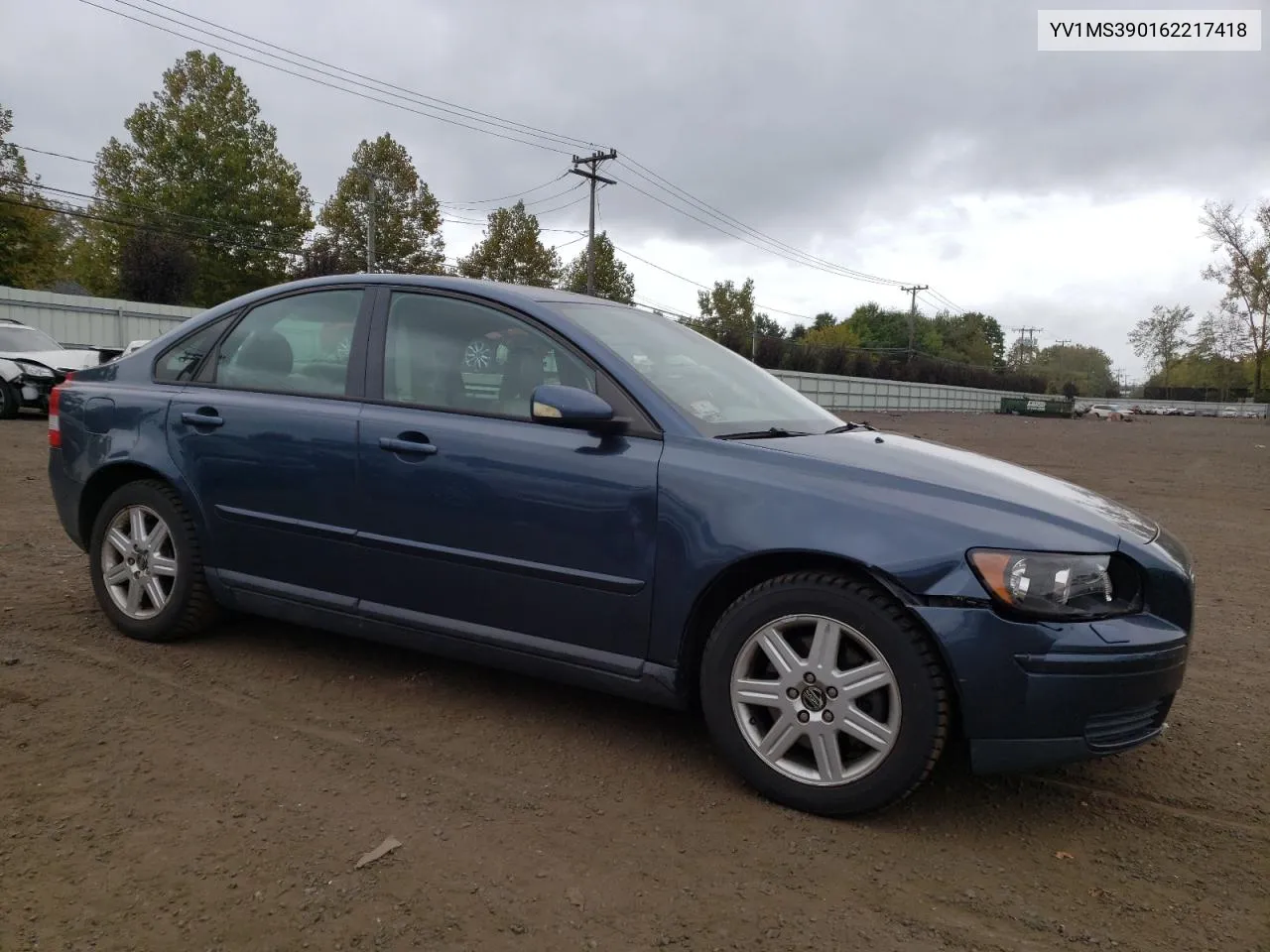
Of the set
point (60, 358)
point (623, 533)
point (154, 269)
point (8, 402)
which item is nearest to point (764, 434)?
point (623, 533)

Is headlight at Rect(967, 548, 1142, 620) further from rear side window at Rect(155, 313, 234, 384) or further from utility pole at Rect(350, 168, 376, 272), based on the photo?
utility pole at Rect(350, 168, 376, 272)

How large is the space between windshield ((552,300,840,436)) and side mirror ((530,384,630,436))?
238 millimetres

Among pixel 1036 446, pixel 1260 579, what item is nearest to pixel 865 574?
pixel 1260 579

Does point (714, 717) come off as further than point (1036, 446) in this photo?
No

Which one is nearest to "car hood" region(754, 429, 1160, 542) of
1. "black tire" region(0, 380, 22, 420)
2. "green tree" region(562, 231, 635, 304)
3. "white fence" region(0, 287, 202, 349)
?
"black tire" region(0, 380, 22, 420)

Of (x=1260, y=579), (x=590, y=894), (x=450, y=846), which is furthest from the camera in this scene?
(x=1260, y=579)

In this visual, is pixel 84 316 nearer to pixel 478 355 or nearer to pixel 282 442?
pixel 282 442

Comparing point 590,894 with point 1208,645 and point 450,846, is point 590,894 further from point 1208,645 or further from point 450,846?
point 1208,645

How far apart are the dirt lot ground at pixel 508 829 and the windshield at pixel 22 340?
13.2m

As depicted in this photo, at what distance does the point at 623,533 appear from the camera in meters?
2.89

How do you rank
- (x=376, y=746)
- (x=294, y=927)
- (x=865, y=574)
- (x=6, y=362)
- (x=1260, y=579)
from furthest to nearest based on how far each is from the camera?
(x=6, y=362)
(x=1260, y=579)
(x=376, y=746)
(x=865, y=574)
(x=294, y=927)

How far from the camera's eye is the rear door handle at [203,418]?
12.2 feet

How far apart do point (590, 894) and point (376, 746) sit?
1.10m

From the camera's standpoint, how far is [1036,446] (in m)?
23.8
